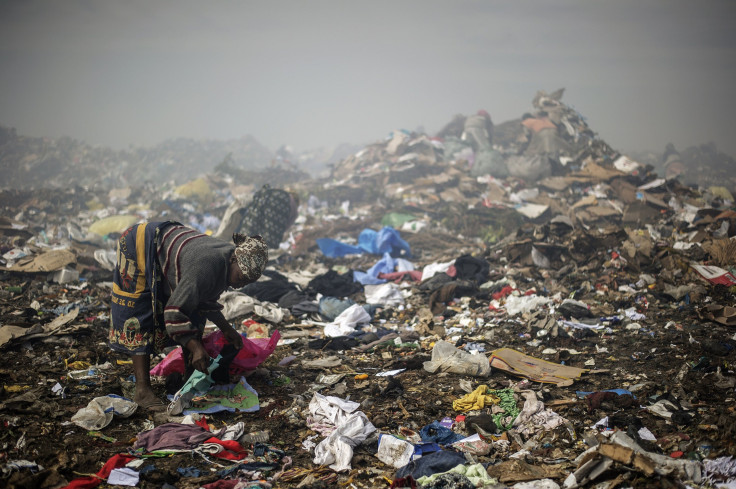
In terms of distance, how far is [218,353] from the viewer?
9.45ft

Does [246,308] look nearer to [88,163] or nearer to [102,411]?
[102,411]

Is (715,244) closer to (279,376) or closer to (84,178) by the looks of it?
(279,376)

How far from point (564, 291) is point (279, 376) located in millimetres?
3781

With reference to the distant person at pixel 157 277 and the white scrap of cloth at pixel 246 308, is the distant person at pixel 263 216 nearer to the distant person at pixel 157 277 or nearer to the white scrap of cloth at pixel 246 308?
the white scrap of cloth at pixel 246 308

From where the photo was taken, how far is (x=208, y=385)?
8.98ft

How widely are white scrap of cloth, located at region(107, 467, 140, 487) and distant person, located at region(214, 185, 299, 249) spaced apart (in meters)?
6.12

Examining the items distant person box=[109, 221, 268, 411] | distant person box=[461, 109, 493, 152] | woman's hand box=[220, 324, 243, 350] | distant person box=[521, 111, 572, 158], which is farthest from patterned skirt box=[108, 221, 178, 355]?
distant person box=[461, 109, 493, 152]

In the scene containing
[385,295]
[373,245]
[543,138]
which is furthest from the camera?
[543,138]

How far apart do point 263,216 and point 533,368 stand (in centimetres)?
587

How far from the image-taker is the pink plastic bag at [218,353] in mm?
2891

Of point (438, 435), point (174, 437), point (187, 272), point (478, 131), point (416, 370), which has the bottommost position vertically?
point (416, 370)

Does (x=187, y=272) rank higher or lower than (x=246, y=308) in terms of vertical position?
higher

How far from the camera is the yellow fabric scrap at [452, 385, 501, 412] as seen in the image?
271 cm

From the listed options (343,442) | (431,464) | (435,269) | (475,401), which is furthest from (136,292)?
(435,269)
